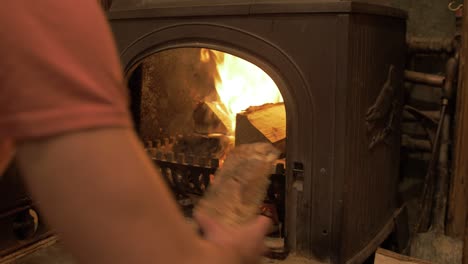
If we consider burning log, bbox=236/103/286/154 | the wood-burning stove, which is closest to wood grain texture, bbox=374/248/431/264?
the wood-burning stove

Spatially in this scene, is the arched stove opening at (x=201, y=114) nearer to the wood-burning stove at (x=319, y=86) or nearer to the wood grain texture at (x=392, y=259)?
the wood-burning stove at (x=319, y=86)

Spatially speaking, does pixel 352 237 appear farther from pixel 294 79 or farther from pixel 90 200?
pixel 90 200

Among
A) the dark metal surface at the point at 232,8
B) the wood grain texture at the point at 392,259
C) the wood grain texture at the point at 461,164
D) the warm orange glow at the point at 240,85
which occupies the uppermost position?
the dark metal surface at the point at 232,8

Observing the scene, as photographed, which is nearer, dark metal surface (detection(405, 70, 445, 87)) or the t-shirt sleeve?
the t-shirt sleeve

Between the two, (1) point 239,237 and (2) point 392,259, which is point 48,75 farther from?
(2) point 392,259

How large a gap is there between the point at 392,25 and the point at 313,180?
607mm

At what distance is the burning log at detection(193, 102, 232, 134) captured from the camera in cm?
172

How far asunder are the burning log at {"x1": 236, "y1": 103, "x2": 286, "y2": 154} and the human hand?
43.7 inches

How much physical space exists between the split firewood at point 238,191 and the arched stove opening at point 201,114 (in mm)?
810

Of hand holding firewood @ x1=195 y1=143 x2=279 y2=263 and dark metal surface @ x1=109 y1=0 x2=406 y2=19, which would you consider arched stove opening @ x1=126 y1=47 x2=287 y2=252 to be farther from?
hand holding firewood @ x1=195 y1=143 x2=279 y2=263

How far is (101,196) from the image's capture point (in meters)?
0.31

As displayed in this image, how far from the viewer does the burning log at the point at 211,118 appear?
5.66 ft

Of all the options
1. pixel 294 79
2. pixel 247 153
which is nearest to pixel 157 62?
pixel 294 79

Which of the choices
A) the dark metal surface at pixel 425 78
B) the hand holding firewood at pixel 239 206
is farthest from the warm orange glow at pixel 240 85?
the hand holding firewood at pixel 239 206
